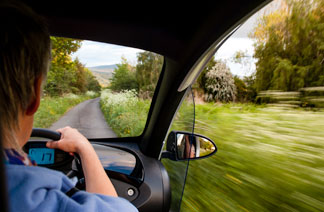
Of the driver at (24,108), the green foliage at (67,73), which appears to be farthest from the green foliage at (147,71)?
the driver at (24,108)

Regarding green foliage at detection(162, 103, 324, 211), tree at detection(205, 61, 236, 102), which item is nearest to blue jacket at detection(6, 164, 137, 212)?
green foliage at detection(162, 103, 324, 211)

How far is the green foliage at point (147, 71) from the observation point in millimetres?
2309

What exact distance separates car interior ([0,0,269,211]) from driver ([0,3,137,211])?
832mm

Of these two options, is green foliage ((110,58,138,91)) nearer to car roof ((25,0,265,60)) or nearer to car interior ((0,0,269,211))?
car interior ((0,0,269,211))

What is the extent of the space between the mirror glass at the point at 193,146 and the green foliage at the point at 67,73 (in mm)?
1017

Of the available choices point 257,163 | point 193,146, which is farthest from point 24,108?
point 257,163

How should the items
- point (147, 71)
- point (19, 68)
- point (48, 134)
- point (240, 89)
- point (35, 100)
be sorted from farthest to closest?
point (240, 89), point (147, 71), point (48, 134), point (35, 100), point (19, 68)

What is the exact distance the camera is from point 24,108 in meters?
0.88

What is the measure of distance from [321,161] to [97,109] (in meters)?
2.05

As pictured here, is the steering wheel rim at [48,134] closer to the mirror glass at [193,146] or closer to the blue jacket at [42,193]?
the blue jacket at [42,193]

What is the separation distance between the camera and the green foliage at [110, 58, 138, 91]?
8.10ft

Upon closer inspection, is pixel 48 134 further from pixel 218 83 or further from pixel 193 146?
pixel 218 83

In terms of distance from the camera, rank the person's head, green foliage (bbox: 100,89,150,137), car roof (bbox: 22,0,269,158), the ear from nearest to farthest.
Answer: the person's head < the ear < car roof (bbox: 22,0,269,158) < green foliage (bbox: 100,89,150,137)

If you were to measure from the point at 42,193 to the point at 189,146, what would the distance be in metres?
1.52
